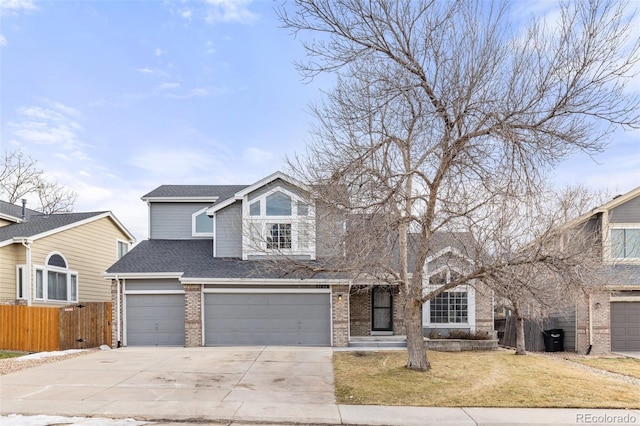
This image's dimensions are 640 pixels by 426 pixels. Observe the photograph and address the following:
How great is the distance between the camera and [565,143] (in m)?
8.92

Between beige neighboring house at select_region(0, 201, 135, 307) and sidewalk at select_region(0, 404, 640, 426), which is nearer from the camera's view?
sidewalk at select_region(0, 404, 640, 426)

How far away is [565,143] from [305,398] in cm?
717

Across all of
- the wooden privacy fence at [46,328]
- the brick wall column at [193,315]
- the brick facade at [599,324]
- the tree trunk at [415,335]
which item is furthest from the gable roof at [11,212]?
the brick facade at [599,324]

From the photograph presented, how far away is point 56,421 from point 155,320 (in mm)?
9321

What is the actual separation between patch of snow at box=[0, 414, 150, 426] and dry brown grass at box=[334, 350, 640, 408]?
3.89 meters

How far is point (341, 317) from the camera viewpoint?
15867 millimetres

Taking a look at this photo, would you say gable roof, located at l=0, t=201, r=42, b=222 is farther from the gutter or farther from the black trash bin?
the black trash bin

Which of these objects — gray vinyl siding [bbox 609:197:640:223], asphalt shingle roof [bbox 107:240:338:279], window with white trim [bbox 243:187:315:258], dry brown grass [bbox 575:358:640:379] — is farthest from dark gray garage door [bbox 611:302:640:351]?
window with white trim [bbox 243:187:315:258]

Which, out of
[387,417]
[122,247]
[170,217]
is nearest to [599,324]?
[387,417]

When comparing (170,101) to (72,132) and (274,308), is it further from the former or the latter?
(274,308)

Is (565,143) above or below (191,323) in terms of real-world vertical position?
above

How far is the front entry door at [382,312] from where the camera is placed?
58.1 feet

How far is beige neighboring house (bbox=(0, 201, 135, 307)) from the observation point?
1723 centimetres

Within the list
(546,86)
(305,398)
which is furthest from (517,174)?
(305,398)
